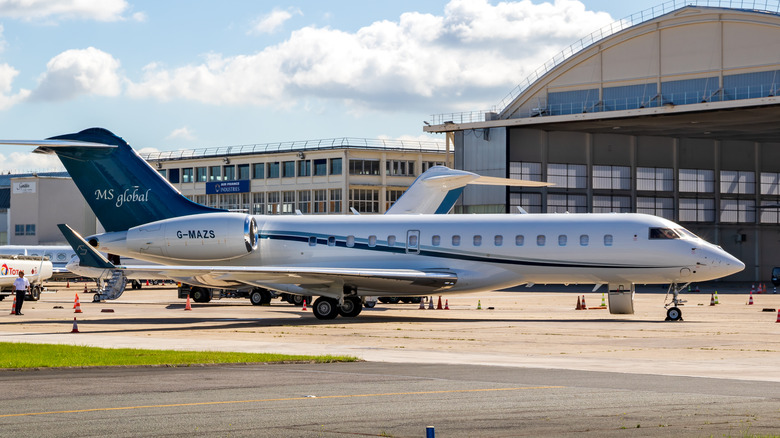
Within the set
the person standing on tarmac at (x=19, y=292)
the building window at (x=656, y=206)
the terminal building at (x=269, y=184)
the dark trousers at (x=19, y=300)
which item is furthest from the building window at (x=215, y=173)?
the dark trousers at (x=19, y=300)

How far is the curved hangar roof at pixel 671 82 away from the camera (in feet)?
209

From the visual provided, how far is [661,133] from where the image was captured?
76.4 metres

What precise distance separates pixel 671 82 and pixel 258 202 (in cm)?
4801

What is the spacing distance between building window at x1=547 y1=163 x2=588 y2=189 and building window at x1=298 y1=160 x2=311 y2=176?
96.3 feet

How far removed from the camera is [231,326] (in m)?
29.6

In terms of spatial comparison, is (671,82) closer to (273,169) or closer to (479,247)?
(479,247)

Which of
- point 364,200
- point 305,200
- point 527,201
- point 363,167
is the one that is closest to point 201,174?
point 305,200

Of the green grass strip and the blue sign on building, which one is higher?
the blue sign on building

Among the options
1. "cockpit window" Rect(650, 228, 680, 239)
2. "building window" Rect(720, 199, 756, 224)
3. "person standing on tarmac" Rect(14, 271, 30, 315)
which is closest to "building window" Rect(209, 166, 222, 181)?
"building window" Rect(720, 199, 756, 224)

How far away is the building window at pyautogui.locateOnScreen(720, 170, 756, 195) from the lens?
80312mm

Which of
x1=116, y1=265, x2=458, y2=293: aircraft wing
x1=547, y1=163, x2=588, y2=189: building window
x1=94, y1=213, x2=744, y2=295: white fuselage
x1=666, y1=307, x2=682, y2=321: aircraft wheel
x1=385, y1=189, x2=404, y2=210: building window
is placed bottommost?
x1=666, y1=307, x2=682, y2=321: aircraft wheel

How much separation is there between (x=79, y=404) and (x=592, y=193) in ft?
220

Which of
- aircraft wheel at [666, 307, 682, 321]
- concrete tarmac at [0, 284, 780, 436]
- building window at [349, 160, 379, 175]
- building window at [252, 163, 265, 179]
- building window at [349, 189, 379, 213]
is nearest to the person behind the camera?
concrete tarmac at [0, 284, 780, 436]

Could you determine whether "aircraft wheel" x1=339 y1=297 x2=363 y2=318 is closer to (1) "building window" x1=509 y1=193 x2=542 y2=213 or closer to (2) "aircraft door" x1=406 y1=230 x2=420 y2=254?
(2) "aircraft door" x1=406 y1=230 x2=420 y2=254
